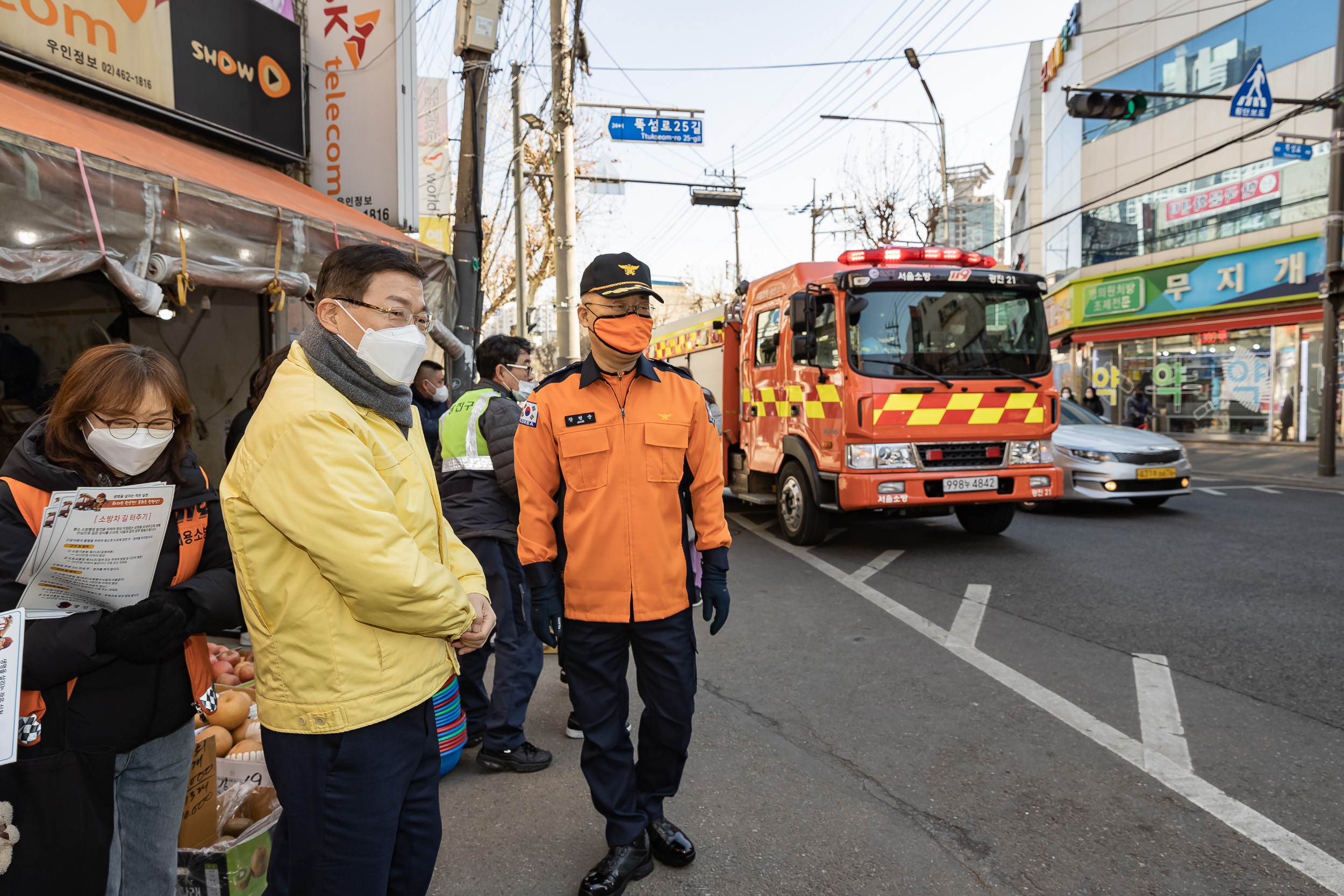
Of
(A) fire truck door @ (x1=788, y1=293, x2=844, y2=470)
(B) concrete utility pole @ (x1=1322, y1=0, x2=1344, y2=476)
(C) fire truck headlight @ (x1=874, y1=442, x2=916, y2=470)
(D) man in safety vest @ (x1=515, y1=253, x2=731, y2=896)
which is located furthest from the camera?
(B) concrete utility pole @ (x1=1322, y1=0, x2=1344, y2=476)

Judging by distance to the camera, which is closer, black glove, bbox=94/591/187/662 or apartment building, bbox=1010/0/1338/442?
black glove, bbox=94/591/187/662

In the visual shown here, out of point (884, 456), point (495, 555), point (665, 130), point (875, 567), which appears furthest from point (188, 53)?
point (665, 130)

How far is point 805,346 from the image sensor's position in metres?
7.23

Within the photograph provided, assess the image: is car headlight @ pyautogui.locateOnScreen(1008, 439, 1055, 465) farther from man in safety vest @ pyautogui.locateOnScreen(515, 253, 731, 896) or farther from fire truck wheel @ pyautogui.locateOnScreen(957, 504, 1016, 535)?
man in safety vest @ pyautogui.locateOnScreen(515, 253, 731, 896)

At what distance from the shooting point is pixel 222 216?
468 centimetres

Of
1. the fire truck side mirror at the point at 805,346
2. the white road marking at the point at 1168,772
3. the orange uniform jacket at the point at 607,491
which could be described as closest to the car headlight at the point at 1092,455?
the fire truck side mirror at the point at 805,346

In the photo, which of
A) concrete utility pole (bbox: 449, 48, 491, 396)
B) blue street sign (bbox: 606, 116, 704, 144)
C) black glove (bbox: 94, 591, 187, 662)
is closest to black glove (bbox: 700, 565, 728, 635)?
black glove (bbox: 94, 591, 187, 662)

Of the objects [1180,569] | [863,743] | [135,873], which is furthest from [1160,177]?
[135,873]

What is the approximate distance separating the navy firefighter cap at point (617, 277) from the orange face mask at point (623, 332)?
0.27 ft

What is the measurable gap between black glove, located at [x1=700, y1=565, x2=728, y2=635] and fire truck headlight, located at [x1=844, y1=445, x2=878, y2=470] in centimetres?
443

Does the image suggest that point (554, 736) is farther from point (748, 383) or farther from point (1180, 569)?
point (748, 383)

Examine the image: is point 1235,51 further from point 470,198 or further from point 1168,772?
point 1168,772

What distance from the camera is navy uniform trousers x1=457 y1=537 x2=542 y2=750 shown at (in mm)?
3494

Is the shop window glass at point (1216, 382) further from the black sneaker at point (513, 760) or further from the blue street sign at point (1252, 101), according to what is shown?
the black sneaker at point (513, 760)
